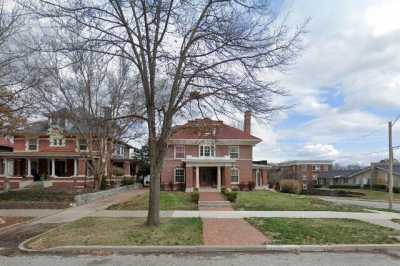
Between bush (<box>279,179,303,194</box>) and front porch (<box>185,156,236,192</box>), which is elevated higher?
front porch (<box>185,156,236,192</box>)

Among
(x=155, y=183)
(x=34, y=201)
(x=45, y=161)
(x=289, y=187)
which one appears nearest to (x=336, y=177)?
(x=289, y=187)

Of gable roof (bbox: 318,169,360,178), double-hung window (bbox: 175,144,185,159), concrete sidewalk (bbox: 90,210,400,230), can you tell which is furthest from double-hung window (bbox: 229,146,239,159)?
gable roof (bbox: 318,169,360,178)

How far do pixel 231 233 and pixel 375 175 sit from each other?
73799 millimetres

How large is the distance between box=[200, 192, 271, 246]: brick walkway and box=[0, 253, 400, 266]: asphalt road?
45.8 inches

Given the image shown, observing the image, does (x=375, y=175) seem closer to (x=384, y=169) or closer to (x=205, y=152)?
(x=384, y=169)

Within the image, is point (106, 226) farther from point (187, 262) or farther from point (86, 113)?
point (86, 113)

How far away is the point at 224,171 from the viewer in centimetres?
3997

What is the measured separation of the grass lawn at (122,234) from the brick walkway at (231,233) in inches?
12.0

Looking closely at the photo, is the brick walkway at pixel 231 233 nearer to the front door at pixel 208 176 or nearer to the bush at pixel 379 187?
the front door at pixel 208 176

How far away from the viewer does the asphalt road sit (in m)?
8.97

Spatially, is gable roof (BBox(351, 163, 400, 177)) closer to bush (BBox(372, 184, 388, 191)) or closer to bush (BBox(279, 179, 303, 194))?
bush (BBox(372, 184, 388, 191))

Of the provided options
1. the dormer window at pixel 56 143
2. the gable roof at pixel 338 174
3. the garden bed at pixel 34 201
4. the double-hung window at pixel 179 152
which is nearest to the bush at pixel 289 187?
the double-hung window at pixel 179 152

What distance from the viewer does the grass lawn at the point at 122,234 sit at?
1084 centimetres

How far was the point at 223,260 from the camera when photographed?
9.29 meters
